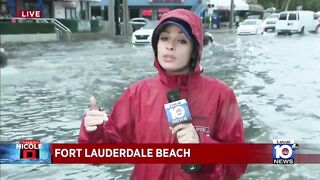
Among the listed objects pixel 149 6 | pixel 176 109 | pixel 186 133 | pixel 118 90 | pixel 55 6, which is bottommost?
pixel 118 90

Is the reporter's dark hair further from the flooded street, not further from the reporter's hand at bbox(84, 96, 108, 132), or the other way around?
the flooded street

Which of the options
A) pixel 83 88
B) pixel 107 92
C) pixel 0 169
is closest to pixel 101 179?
pixel 0 169

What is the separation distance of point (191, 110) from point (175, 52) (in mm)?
264

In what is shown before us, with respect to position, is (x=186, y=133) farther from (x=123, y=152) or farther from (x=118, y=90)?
(x=118, y=90)

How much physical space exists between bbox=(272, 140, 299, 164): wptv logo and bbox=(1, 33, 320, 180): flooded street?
1.84 meters

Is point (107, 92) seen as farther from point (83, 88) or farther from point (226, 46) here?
point (226, 46)

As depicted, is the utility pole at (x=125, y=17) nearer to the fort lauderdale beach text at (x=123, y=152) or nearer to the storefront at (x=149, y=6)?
the storefront at (x=149, y=6)

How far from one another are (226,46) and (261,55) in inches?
54.4

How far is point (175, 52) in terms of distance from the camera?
2.39 m

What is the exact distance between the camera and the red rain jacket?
2.38 metres

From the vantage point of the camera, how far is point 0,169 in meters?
5.47

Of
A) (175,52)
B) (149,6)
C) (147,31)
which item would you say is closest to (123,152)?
(175,52)

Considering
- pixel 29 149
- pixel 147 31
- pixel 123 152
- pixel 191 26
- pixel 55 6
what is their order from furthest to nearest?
1. pixel 55 6
2. pixel 147 31
3. pixel 29 149
4. pixel 123 152
5. pixel 191 26

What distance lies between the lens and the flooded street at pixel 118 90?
218 inches
